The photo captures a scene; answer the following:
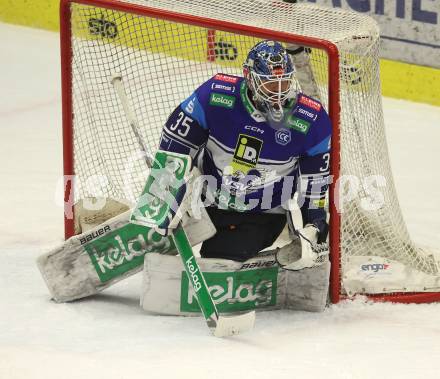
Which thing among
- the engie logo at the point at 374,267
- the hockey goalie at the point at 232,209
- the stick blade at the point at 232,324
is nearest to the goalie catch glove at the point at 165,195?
the hockey goalie at the point at 232,209

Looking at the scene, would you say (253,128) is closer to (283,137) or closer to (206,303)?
(283,137)

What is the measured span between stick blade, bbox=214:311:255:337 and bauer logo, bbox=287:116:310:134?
0.60 m

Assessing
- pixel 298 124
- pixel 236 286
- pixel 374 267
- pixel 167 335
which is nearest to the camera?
pixel 167 335

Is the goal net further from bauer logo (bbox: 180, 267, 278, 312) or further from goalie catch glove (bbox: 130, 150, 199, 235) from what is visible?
goalie catch glove (bbox: 130, 150, 199, 235)

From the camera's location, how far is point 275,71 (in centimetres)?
372

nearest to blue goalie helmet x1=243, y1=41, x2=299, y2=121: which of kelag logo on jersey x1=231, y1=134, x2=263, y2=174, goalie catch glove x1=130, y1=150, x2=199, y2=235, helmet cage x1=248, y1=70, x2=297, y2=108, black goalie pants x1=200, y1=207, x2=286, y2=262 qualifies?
helmet cage x1=248, y1=70, x2=297, y2=108

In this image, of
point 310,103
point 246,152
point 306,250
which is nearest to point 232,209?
point 246,152

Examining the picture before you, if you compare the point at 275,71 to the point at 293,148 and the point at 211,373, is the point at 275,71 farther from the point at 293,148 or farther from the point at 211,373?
the point at 211,373

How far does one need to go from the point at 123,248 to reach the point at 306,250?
63 centimetres

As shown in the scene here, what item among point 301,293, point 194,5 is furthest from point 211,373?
point 194,5

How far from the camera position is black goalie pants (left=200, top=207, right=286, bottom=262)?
4.00 m

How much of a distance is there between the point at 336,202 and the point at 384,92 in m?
2.90

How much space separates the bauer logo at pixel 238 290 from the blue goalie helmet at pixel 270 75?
538 millimetres

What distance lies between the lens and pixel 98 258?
13.2 feet
